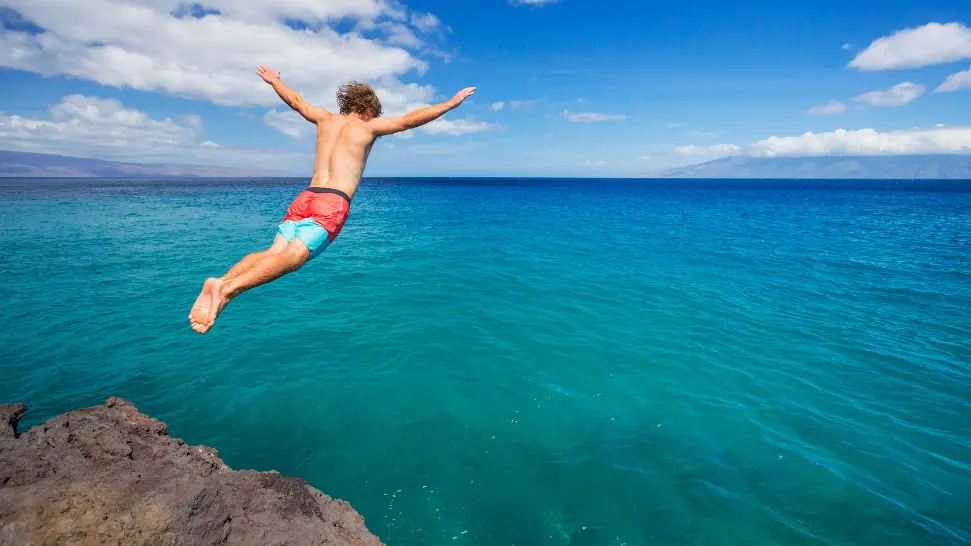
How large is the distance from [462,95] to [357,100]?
1368 millimetres

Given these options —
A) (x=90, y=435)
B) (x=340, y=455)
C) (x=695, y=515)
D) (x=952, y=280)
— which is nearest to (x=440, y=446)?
(x=340, y=455)

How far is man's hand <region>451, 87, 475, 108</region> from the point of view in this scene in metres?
5.07

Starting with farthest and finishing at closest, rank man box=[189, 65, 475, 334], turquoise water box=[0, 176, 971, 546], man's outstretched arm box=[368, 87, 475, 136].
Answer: turquoise water box=[0, 176, 971, 546] < man's outstretched arm box=[368, 87, 475, 136] < man box=[189, 65, 475, 334]

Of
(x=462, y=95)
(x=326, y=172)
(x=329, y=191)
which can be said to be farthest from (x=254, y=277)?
(x=462, y=95)

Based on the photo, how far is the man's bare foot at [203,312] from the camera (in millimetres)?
3650

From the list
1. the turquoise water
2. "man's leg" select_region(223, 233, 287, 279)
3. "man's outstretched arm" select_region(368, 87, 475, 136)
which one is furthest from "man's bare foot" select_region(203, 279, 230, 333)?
the turquoise water

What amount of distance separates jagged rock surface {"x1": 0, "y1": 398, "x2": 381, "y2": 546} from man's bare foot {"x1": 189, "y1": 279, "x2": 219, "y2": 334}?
1.71 m

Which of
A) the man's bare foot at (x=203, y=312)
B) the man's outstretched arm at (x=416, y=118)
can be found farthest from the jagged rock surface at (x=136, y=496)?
the man's outstretched arm at (x=416, y=118)

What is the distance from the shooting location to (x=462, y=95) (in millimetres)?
5172

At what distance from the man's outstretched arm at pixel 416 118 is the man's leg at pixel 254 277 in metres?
1.76

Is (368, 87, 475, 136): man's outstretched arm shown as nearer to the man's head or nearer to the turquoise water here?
the man's head

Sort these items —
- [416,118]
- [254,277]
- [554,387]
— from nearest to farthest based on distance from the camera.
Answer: [254,277]
[416,118]
[554,387]

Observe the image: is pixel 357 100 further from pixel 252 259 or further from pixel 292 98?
pixel 252 259

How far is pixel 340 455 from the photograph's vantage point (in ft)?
24.2
